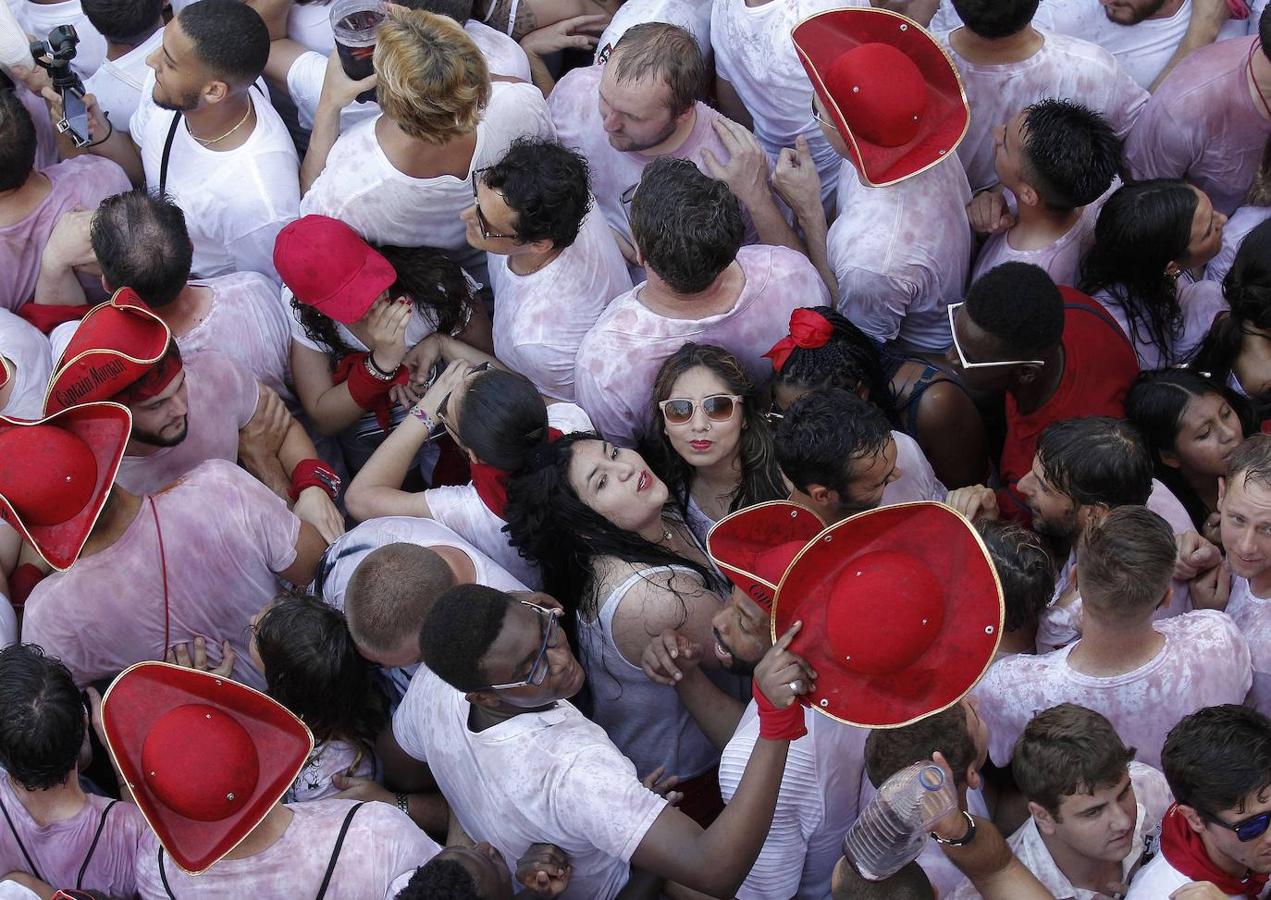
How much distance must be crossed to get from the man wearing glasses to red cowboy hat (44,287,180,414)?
269 cm

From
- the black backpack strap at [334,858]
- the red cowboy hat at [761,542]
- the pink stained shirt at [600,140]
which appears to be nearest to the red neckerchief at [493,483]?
the red cowboy hat at [761,542]

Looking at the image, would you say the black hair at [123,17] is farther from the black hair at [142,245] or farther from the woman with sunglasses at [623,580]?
the woman with sunglasses at [623,580]

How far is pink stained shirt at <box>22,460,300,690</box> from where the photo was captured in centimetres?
341

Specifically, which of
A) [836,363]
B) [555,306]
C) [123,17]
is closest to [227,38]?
[123,17]

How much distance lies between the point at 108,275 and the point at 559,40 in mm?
2093

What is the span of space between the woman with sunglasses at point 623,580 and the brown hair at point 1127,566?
98 cm

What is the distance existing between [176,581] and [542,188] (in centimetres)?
151

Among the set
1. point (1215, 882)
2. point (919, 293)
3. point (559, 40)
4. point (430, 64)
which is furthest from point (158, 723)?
point (559, 40)

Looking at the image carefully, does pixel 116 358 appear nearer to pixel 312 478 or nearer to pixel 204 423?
pixel 204 423

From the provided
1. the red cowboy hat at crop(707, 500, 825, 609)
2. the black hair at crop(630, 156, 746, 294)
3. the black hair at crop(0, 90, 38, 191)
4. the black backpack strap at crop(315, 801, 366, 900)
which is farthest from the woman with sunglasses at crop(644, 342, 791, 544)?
the black hair at crop(0, 90, 38, 191)

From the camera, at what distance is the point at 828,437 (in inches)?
129

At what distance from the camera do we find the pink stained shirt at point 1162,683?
3061 mm

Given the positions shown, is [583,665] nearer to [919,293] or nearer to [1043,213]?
[919,293]

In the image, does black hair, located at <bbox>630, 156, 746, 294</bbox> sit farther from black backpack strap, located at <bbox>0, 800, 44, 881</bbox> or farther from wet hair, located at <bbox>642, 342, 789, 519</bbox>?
black backpack strap, located at <bbox>0, 800, 44, 881</bbox>
